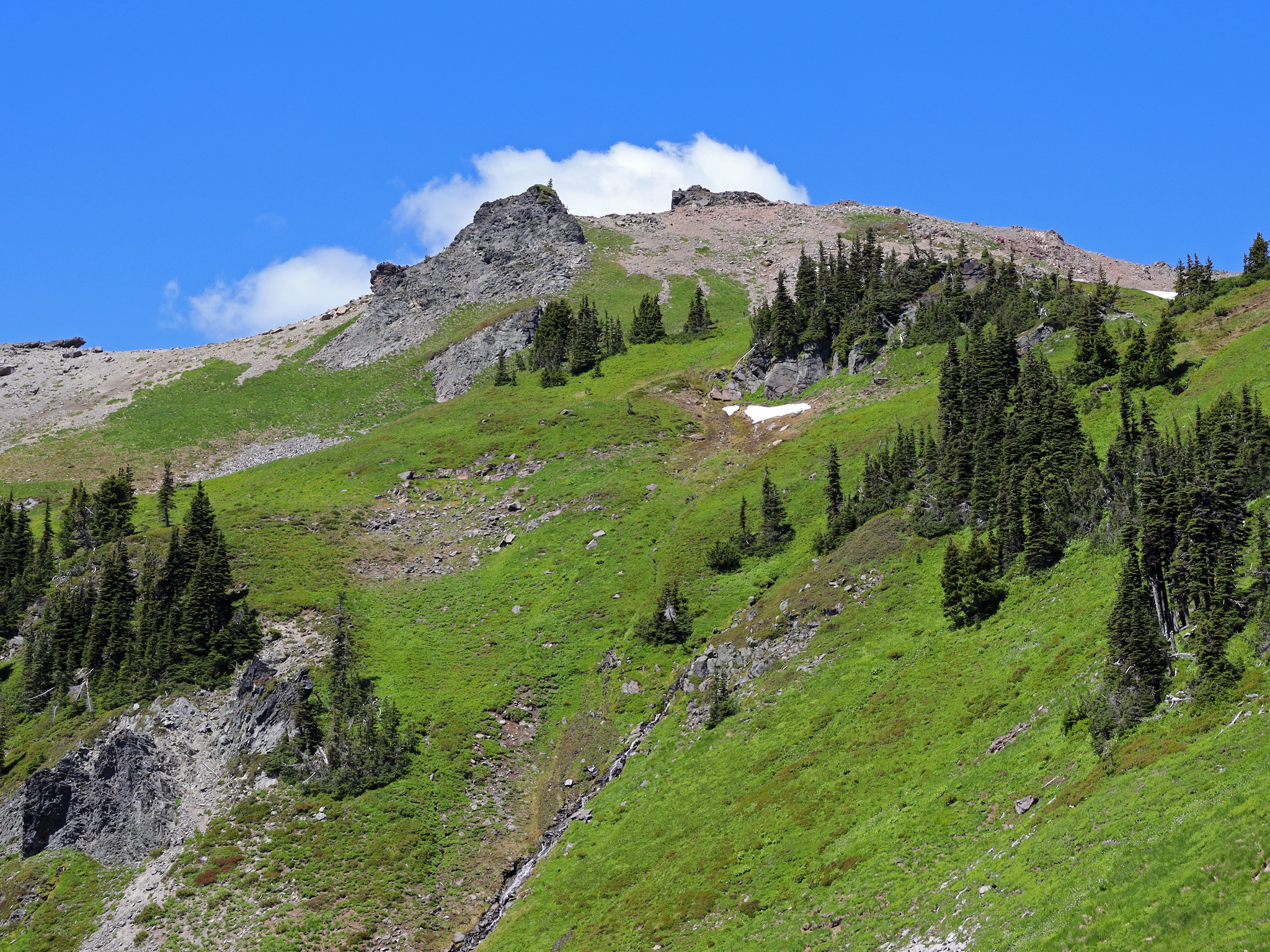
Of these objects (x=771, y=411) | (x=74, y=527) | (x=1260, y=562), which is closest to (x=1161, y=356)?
(x=1260, y=562)

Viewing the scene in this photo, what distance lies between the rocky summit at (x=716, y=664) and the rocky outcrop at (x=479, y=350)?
2975 centimetres

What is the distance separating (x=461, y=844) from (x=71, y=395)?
154843mm

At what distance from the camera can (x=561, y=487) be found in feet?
375

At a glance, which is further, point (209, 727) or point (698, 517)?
point (698, 517)

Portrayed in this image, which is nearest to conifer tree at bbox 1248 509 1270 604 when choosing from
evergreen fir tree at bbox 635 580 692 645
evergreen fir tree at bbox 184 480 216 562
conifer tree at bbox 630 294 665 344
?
evergreen fir tree at bbox 635 580 692 645


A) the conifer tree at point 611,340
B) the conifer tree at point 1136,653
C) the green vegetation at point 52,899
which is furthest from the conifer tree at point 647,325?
the conifer tree at point 1136,653

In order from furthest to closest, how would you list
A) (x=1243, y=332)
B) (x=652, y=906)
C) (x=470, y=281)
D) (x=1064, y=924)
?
1. (x=470, y=281)
2. (x=1243, y=332)
3. (x=652, y=906)
4. (x=1064, y=924)

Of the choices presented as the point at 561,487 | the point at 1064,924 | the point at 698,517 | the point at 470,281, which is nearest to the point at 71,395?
the point at 470,281

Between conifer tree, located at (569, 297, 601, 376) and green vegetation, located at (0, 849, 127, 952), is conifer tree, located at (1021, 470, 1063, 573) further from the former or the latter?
conifer tree, located at (569, 297, 601, 376)

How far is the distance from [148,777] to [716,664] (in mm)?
44816

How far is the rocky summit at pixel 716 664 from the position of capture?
136 feet

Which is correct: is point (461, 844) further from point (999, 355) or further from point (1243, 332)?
point (1243, 332)

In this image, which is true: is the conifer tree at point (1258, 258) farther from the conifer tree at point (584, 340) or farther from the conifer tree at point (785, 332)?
the conifer tree at point (584, 340)

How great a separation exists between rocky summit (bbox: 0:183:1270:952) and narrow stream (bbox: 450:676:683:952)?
1.18ft
